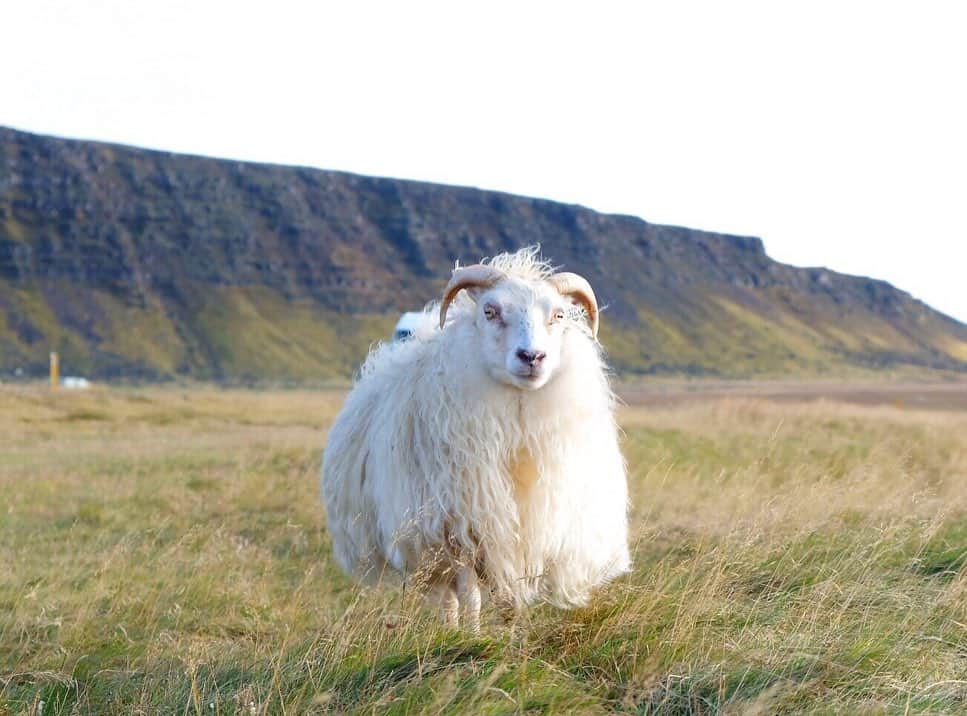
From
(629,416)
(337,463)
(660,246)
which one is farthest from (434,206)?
(337,463)

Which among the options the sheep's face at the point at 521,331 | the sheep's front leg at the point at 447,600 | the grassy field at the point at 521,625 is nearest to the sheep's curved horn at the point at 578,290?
the sheep's face at the point at 521,331

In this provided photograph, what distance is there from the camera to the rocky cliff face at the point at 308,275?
105 metres

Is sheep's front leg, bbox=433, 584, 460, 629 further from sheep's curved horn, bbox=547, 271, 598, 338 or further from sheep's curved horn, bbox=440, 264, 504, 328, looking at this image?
sheep's curved horn, bbox=547, 271, 598, 338

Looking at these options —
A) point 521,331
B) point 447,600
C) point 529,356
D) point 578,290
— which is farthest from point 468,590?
point 578,290

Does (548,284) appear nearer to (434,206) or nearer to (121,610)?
(121,610)

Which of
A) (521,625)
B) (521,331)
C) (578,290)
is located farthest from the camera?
(578,290)

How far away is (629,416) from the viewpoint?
76.9 feet

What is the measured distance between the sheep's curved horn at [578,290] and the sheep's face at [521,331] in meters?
0.14

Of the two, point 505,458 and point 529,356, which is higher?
point 529,356

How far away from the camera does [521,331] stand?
5.64 metres

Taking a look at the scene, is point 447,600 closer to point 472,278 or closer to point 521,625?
point 521,625

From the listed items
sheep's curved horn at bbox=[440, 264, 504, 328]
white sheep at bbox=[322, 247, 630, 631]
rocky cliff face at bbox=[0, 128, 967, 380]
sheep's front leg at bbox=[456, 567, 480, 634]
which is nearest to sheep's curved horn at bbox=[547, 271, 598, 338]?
white sheep at bbox=[322, 247, 630, 631]

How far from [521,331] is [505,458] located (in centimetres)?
76

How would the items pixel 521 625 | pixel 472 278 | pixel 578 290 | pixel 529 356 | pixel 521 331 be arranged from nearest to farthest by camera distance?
pixel 521 625, pixel 529 356, pixel 521 331, pixel 472 278, pixel 578 290
